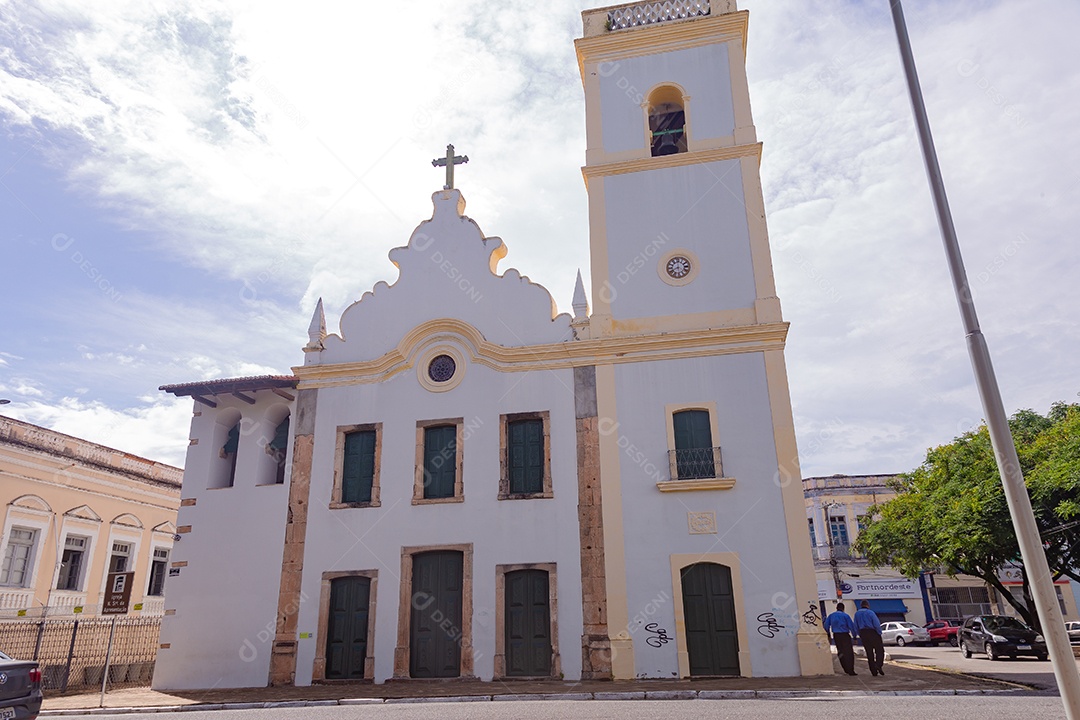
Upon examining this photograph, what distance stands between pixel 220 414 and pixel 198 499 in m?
2.18

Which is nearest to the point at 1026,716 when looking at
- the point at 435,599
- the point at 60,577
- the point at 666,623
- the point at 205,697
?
the point at 666,623

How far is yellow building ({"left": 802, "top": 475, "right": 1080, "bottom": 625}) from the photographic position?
1590 inches

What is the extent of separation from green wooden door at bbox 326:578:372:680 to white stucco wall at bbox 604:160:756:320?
8.62 m

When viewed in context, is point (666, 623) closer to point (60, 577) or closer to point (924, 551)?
point (924, 551)

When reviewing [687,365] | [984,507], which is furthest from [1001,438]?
[984,507]

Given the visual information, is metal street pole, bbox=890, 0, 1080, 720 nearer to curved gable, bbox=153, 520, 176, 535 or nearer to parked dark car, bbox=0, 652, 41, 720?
parked dark car, bbox=0, 652, 41, 720

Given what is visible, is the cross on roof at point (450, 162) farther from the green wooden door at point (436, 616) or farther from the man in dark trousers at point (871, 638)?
the man in dark trousers at point (871, 638)

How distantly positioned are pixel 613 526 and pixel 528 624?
8.90ft

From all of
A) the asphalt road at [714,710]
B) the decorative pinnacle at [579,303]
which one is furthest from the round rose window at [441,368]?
the asphalt road at [714,710]

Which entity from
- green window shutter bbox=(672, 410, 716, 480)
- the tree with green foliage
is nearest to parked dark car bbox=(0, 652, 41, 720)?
green window shutter bbox=(672, 410, 716, 480)

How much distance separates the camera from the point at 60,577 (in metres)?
24.6

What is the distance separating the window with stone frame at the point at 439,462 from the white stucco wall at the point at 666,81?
8.27m

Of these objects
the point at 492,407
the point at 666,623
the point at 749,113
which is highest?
the point at 749,113

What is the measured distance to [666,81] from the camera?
67.4 ft
